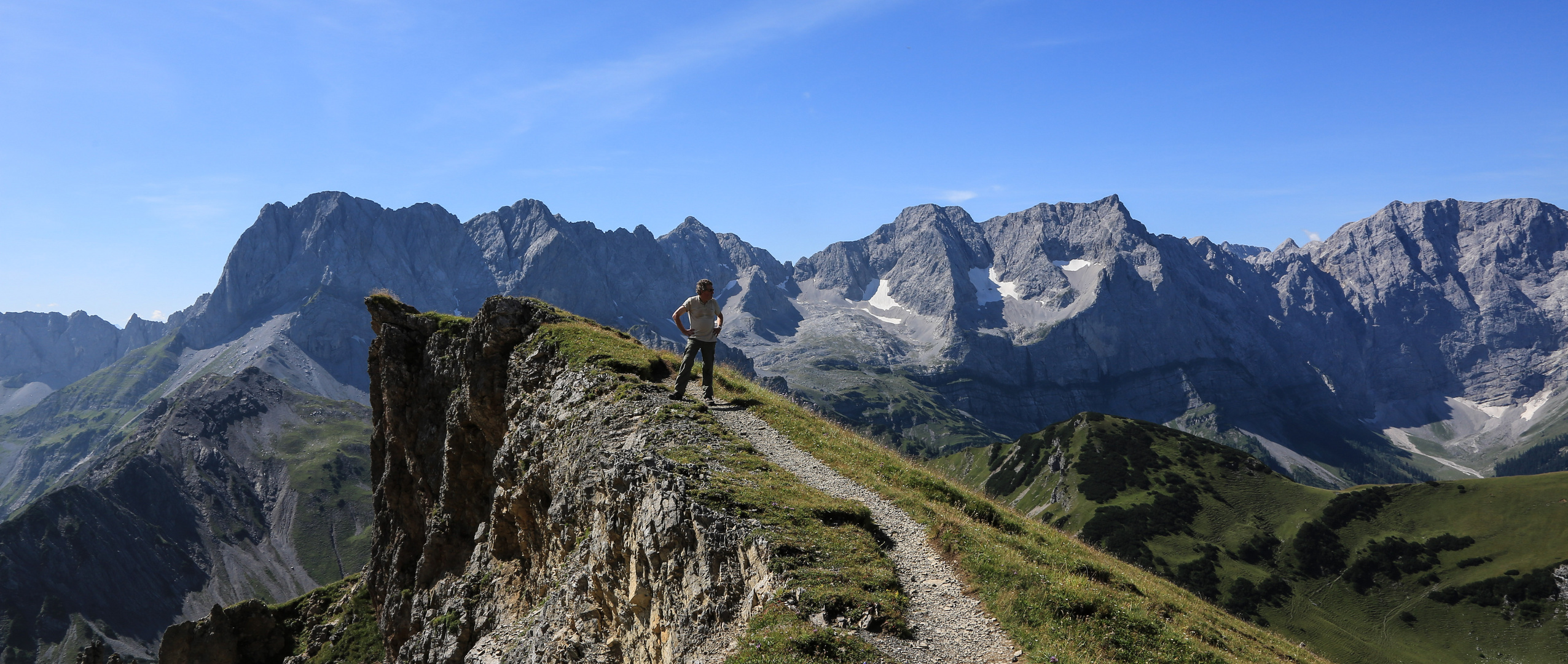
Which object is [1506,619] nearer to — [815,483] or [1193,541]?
[1193,541]

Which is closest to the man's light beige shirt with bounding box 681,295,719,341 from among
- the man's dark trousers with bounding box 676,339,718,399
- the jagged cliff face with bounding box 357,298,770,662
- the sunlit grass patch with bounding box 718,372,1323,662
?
the man's dark trousers with bounding box 676,339,718,399

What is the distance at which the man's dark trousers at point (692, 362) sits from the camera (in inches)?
1252

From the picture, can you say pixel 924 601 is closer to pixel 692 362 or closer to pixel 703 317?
pixel 703 317

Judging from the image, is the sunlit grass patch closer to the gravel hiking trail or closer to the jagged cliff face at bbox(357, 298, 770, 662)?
the gravel hiking trail

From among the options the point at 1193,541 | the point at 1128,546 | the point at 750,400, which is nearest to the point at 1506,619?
the point at 1193,541

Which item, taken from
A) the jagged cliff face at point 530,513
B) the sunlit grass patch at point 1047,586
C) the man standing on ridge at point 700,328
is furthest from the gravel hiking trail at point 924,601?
the man standing on ridge at point 700,328

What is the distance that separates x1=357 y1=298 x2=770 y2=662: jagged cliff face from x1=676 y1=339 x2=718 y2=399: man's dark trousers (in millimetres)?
1369

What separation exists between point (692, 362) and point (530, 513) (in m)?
11.5

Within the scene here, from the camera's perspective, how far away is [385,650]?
54.0 m

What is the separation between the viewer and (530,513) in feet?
118

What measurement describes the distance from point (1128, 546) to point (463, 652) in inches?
7547

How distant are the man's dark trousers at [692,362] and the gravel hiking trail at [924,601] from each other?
24.0ft

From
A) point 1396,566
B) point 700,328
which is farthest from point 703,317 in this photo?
point 1396,566

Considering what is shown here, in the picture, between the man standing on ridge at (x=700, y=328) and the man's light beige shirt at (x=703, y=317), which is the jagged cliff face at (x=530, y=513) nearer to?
the man standing on ridge at (x=700, y=328)
